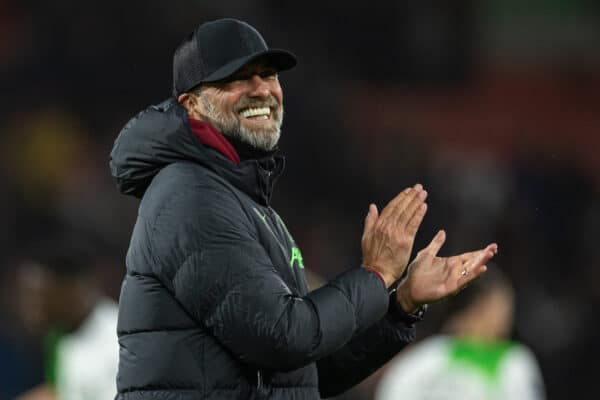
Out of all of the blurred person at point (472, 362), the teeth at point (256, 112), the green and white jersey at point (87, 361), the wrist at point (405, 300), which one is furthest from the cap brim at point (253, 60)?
the green and white jersey at point (87, 361)

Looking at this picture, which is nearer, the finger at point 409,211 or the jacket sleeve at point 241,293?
the jacket sleeve at point 241,293

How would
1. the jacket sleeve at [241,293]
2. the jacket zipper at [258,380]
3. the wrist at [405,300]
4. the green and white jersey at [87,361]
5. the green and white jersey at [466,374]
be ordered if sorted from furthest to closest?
the green and white jersey at [87,361] < the green and white jersey at [466,374] < the wrist at [405,300] < the jacket zipper at [258,380] < the jacket sleeve at [241,293]

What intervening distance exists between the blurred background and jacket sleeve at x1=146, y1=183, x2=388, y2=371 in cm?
494

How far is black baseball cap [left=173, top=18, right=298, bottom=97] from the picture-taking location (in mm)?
3365

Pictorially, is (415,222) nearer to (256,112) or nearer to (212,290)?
(256,112)

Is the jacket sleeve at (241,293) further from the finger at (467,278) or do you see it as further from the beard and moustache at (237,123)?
the finger at (467,278)

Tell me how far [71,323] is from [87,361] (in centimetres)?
20

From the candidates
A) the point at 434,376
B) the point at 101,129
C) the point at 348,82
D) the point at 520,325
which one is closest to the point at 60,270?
the point at 434,376

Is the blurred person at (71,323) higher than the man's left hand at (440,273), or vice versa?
the man's left hand at (440,273)

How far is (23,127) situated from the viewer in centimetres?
1148

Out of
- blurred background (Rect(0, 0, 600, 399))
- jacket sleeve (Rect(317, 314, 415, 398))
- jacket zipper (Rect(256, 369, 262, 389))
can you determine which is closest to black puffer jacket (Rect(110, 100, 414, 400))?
jacket zipper (Rect(256, 369, 262, 389))

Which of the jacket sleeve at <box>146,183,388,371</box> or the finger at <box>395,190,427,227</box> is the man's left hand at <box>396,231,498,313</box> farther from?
the jacket sleeve at <box>146,183,388,371</box>

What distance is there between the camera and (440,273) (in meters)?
3.52

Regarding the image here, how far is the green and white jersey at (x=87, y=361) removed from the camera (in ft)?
18.7
